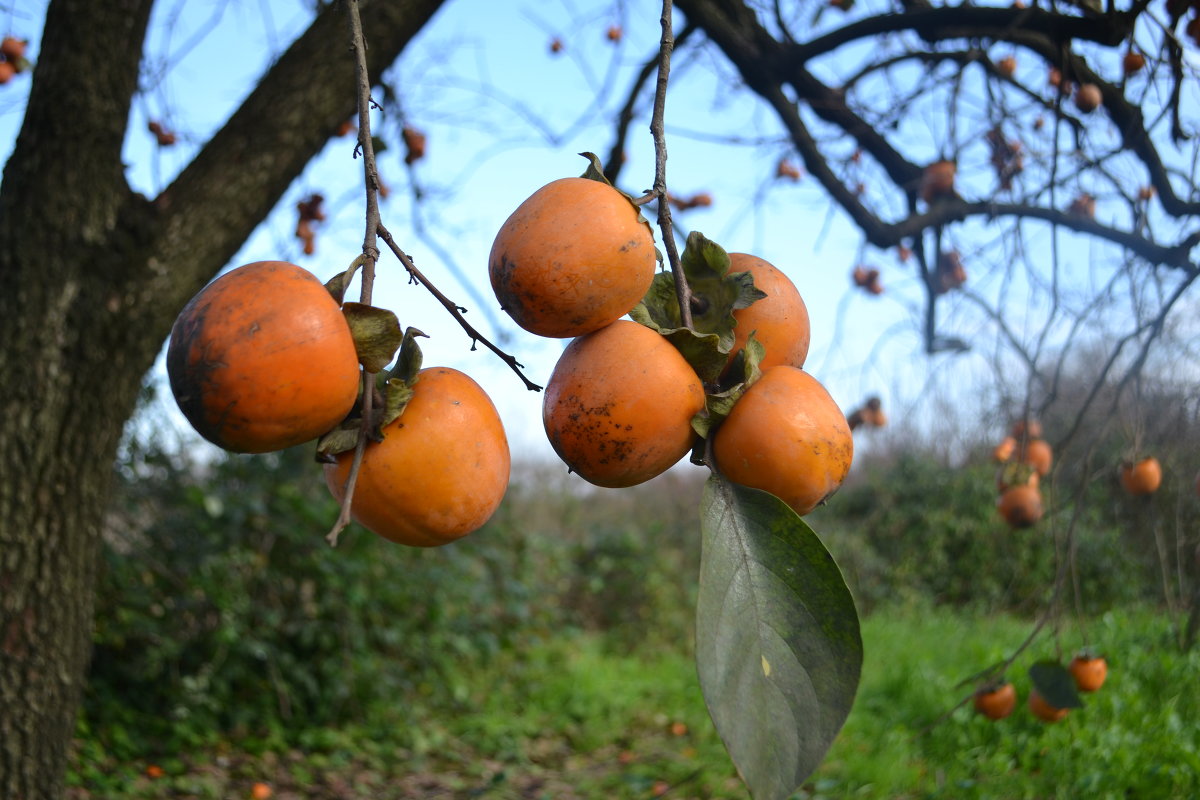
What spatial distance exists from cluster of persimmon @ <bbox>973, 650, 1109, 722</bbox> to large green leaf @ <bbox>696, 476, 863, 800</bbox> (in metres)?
2.37

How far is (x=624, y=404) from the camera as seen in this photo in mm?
670

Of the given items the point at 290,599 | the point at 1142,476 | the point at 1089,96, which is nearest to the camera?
the point at 1089,96

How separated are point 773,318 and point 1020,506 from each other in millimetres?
2433

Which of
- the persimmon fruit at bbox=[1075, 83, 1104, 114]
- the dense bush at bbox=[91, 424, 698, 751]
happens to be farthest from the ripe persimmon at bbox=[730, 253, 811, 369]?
the dense bush at bbox=[91, 424, 698, 751]

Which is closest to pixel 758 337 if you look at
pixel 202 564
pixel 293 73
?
pixel 293 73

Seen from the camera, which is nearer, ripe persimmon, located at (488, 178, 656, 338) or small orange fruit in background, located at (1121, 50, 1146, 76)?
ripe persimmon, located at (488, 178, 656, 338)

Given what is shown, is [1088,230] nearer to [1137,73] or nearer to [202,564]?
[1137,73]

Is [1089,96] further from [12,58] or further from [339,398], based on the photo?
[12,58]

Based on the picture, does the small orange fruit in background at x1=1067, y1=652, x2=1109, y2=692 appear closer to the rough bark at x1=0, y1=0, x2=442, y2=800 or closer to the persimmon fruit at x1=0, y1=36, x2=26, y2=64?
the rough bark at x1=0, y1=0, x2=442, y2=800

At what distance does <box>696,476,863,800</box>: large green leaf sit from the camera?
1.83 ft

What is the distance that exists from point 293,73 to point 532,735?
3.93 m

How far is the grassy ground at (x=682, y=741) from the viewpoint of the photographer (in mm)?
3115

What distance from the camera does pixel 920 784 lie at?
353 cm

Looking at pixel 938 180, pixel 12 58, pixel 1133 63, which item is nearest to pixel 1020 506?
pixel 938 180
